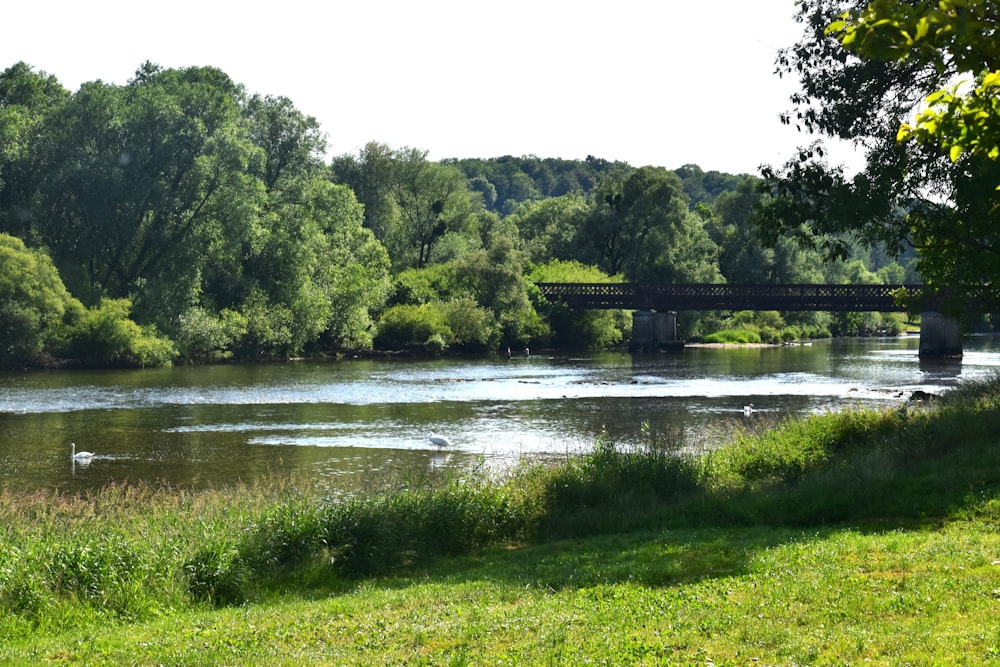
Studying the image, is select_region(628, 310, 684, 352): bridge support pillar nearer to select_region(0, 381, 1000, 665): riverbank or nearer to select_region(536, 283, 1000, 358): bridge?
select_region(536, 283, 1000, 358): bridge

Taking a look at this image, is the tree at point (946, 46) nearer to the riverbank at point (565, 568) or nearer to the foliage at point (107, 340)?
the riverbank at point (565, 568)

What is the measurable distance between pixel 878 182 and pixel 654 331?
234 ft

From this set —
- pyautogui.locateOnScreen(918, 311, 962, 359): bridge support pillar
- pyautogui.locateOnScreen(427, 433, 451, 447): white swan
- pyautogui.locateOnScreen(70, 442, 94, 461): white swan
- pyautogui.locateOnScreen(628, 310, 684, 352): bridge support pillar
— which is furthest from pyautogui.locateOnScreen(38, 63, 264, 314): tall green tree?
pyautogui.locateOnScreen(918, 311, 962, 359): bridge support pillar

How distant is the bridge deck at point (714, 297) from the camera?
8812 cm

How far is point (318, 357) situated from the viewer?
268 ft

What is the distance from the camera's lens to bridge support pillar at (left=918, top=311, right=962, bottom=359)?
78375mm

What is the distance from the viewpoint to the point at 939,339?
79.2 meters

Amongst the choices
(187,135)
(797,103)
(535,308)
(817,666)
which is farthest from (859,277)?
(817,666)

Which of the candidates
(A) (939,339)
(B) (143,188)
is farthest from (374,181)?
(A) (939,339)

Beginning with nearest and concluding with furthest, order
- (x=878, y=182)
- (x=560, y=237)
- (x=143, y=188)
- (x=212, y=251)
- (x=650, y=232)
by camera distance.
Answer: (x=878, y=182) → (x=143, y=188) → (x=212, y=251) → (x=650, y=232) → (x=560, y=237)

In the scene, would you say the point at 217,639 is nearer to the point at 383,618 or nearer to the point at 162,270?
the point at 383,618

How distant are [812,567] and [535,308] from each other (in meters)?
85.8

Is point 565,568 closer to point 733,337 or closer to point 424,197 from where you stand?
point 733,337

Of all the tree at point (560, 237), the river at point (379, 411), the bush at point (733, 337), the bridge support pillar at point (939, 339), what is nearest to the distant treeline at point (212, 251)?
the river at point (379, 411)
